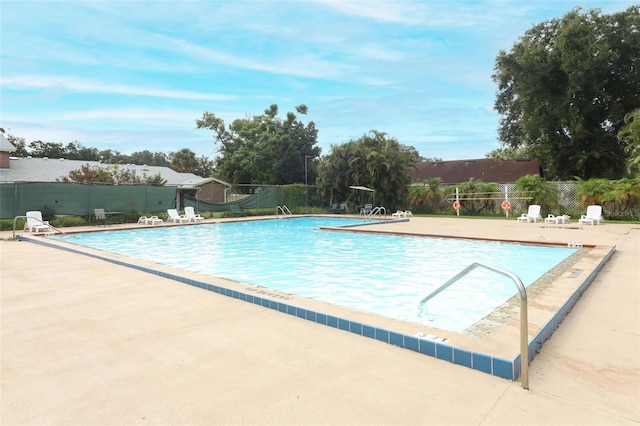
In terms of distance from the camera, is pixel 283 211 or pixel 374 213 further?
pixel 374 213

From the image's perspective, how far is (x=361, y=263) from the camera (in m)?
8.41

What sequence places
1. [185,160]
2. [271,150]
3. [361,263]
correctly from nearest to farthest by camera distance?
[361,263] < [271,150] < [185,160]

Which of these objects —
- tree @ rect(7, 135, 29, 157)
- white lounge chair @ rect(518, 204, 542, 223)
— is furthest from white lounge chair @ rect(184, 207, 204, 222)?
tree @ rect(7, 135, 29, 157)

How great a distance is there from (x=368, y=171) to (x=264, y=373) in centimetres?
2028

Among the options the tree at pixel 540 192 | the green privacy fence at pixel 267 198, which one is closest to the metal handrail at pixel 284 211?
the green privacy fence at pixel 267 198

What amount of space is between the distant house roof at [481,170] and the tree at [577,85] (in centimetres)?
294

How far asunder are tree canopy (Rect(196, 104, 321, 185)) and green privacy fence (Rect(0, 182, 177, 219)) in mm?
17687

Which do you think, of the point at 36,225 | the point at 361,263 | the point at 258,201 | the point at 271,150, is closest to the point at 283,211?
the point at 258,201

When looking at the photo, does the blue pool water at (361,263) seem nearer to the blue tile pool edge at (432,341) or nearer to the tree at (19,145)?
the blue tile pool edge at (432,341)

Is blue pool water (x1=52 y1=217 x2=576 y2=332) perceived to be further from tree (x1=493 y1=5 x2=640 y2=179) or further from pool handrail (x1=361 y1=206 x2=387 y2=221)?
tree (x1=493 y1=5 x2=640 y2=179)

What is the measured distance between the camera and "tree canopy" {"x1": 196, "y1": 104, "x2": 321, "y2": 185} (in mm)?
35344

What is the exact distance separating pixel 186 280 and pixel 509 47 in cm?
2617

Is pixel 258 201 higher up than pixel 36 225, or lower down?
Result: higher up

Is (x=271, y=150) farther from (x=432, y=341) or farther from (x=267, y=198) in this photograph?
(x=432, y=341)
